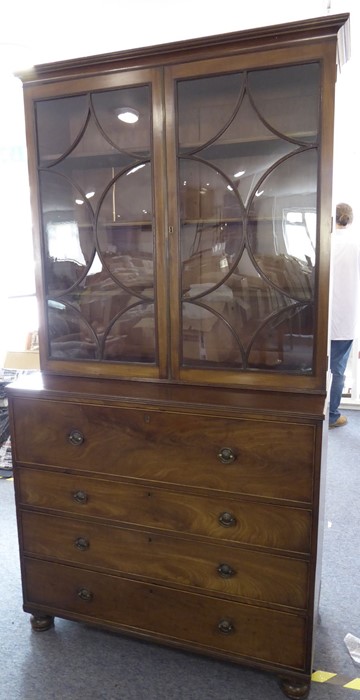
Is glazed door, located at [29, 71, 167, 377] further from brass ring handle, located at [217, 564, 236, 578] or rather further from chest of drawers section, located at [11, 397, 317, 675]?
brass ring handle, located at [217, 564, 236, 578]

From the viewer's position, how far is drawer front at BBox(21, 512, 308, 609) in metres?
1.46

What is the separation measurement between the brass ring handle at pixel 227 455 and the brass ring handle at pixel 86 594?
74 centimetres

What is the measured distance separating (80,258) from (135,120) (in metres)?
0.47

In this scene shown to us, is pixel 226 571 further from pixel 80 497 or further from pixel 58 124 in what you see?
Result: pixel 58 124

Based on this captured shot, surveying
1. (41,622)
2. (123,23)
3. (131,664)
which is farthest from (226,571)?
(123,23)

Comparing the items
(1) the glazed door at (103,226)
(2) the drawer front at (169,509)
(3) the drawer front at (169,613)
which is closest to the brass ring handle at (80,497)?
(2) the drawer front at (169,509)

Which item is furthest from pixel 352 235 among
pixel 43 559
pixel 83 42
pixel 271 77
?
pixel 43 559

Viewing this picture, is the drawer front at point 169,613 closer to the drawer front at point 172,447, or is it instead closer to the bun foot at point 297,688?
the bun foot at point 297,688

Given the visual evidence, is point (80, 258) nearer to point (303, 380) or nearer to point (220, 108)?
point (220, 108)

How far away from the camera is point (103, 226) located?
5.36 feet

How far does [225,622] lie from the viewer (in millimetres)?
1544

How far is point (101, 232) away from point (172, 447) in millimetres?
739

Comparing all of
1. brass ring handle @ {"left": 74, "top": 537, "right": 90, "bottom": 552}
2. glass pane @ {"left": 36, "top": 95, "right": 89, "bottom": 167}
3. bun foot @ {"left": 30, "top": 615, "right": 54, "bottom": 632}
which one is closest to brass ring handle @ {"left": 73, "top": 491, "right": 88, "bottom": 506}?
brass ring handle @ {"left": 74, "top": 537, "right": 90, "bottom": 552}

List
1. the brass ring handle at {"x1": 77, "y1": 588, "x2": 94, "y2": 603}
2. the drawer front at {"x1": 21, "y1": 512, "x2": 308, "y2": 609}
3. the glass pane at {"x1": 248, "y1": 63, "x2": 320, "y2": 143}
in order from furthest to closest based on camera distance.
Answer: the brass ring handle at {"x1": 77, "y1": 588, "x2": 94, "y2": 603} → the drawer front at {"x1": 21, "y1": 512, "x2": 308, "y2": 609} → the glass pane at {"x1": 248, "y1": 63, "x2": 320, "y2": 143}
